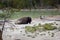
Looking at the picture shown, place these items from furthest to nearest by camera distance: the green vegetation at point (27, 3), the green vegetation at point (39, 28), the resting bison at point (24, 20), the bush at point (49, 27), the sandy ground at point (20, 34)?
the resting bison at point (24, 20)
the bush at point (49, 27)
the green vegetation at point (39, 28)
the sandy ground at point (20, 34)
the green vegetation at point (27, 3)

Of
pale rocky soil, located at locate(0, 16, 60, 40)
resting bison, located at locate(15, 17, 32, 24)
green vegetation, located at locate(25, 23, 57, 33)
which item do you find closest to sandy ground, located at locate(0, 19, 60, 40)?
pale rocky soil, located at locate(0, 16, 60, 40)

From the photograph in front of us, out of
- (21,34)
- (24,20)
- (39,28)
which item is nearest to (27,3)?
(21,34)

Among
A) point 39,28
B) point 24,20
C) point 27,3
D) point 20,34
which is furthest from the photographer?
point 24,20

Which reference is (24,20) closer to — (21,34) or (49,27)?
(49,27)

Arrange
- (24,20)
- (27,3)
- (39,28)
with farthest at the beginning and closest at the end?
1. (24,20)
2. (39,28)
3. (27,3)

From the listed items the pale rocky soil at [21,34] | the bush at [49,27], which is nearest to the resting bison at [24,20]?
the pale rocky soil at [21,34]

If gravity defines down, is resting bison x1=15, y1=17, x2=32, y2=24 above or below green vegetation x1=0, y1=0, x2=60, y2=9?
below

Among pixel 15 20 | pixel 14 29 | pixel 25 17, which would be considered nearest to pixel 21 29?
pixel 14 29

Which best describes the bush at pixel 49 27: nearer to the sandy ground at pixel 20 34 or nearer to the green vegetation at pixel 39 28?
the green vegetation at pixel 39 28

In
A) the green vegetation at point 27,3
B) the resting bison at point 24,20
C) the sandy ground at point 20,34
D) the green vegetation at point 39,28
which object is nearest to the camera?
the green vegetation at point 27,3

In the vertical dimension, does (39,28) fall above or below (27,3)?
below

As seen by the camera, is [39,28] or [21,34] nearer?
[21,34]

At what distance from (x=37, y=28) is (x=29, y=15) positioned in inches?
35.2

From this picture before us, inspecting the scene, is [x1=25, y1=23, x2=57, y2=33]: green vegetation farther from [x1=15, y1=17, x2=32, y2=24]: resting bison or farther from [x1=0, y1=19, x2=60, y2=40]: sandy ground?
[x1=15, y1=17, x2=32, y2=24]: resting bison
